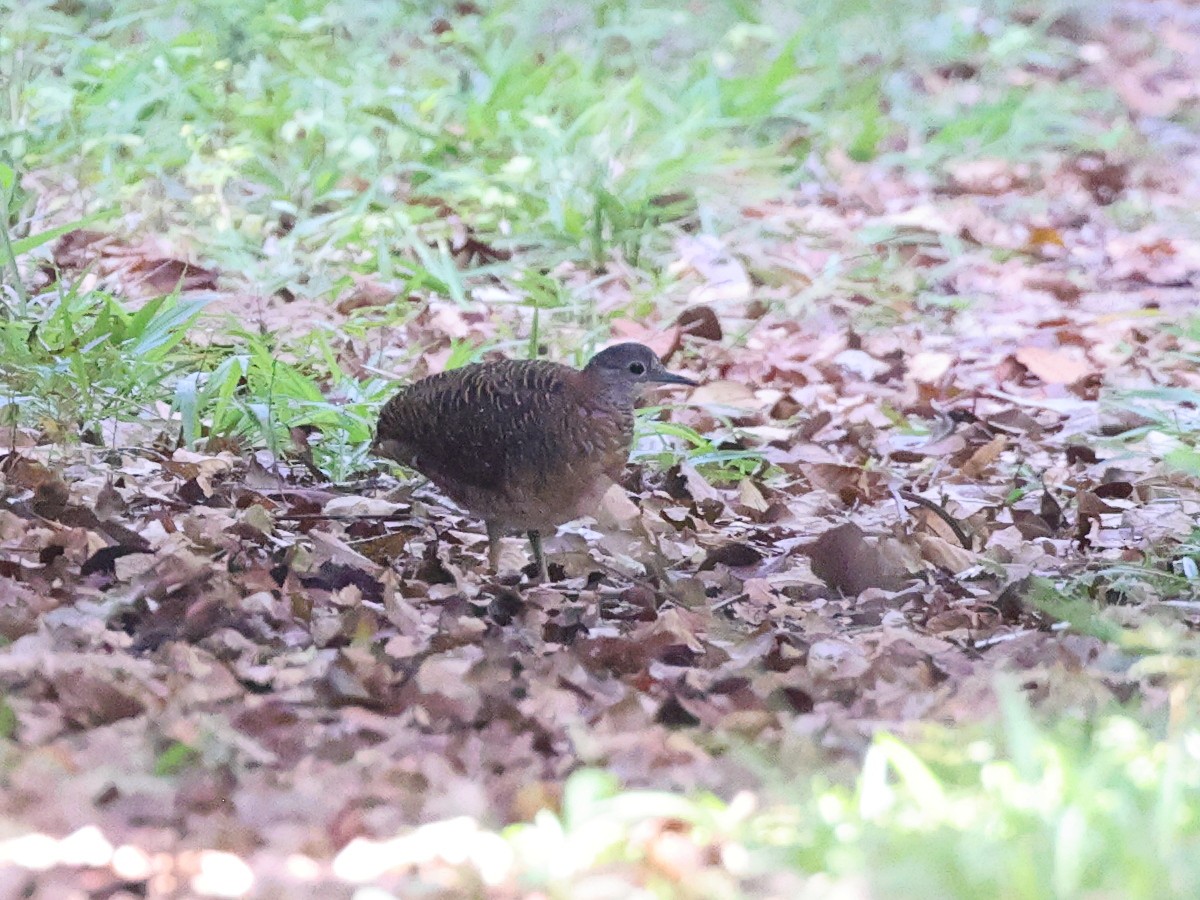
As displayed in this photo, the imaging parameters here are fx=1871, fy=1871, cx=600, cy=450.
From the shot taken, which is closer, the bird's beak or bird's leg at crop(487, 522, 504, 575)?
bird's leg at crop(487, 522, 504, 575)

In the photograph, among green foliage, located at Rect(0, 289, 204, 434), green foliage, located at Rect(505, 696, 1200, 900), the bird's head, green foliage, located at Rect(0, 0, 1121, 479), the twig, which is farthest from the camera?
green foliage, located at Rect(0, 0, 1121, 479)

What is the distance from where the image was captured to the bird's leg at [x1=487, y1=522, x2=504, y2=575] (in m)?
4.64

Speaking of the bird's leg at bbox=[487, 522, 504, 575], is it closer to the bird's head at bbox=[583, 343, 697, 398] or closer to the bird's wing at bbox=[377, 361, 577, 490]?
the bird's wing at bbox=[377, 361, 577, 490]

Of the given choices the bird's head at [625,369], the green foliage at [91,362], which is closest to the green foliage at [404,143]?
the green foliage at [91,362]

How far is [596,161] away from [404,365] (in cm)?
182

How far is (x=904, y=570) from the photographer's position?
14.6ft

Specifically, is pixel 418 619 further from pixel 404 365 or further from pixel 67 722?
pixel 404 365

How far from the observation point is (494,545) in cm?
468

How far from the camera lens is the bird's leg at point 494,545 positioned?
464 centimetres

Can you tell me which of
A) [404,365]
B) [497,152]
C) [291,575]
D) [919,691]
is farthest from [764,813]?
[497,152]

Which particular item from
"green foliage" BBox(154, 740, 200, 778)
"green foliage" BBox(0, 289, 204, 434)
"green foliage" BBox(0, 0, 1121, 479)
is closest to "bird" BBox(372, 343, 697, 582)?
"green foliage" BBox(0, 0, 1121, 479)

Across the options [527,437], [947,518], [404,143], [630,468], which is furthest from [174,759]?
[404,143]

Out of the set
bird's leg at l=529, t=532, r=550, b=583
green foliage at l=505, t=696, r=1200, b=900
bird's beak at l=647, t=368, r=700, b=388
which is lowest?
bird's leg at l=529, t=532, r=550, b=583

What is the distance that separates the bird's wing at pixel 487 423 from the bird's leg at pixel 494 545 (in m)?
0.14
